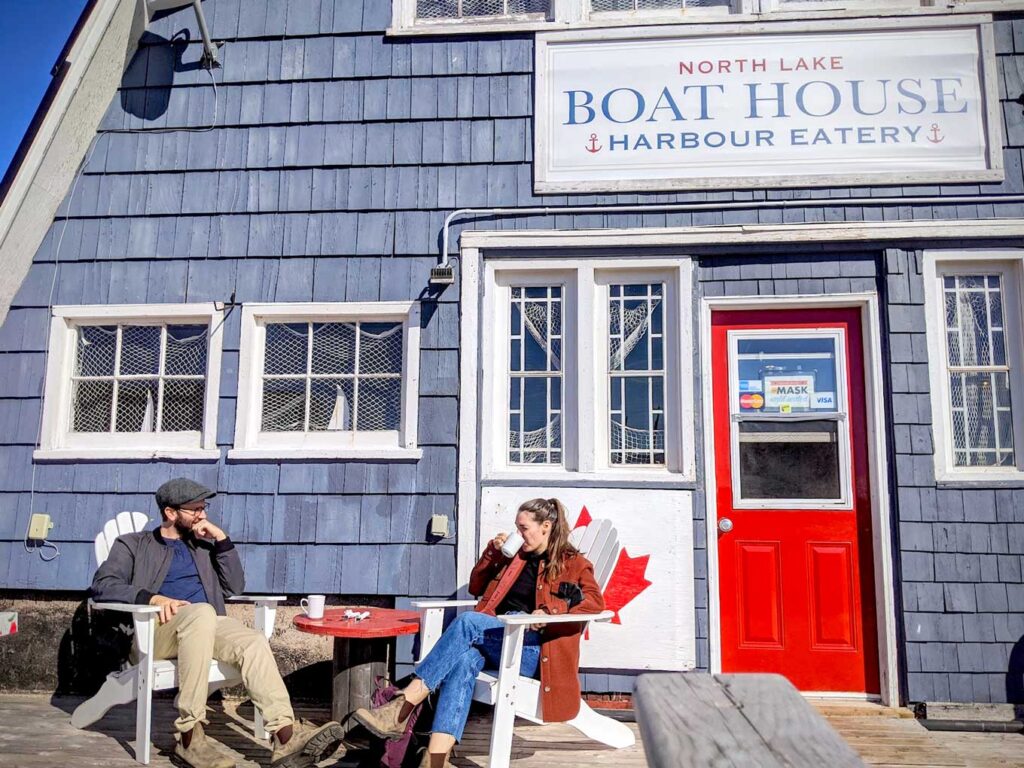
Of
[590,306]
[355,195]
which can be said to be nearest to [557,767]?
[590,306]

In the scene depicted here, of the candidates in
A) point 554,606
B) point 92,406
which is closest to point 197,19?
point 92,406

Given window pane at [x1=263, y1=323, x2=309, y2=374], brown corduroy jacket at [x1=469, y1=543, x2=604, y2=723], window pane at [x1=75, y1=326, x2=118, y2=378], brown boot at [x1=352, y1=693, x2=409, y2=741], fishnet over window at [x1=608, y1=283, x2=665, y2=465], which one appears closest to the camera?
brown boot at [x1=352, y1=693, x2=409, y2=741]

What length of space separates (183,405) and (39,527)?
0.98 meters

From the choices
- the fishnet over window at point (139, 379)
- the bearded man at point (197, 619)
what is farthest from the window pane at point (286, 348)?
the bearded man at point (197, 619)

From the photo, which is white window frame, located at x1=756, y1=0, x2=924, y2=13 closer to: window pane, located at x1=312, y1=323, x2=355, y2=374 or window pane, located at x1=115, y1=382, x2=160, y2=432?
window pane, located at x1=312, y1=323, x2=355, y2=374

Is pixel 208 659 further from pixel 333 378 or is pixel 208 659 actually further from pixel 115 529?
pixel 333 378

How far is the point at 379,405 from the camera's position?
15.3 ft

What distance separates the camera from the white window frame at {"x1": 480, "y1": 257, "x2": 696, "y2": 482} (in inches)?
175

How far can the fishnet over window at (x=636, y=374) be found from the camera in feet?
14.9

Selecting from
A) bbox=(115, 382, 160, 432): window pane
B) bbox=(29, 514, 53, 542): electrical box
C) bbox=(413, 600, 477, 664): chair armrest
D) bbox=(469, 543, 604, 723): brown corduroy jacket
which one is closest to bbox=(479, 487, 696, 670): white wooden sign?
bbox=(469, 543, 604, 723): brown corduroy jacket

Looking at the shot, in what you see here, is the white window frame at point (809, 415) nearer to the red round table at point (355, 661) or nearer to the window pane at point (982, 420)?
the window pane at point (982, 420)

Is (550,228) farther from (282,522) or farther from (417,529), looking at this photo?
(282,522)

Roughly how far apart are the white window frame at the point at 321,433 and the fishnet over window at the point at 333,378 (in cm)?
4

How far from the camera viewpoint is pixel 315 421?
469cm
